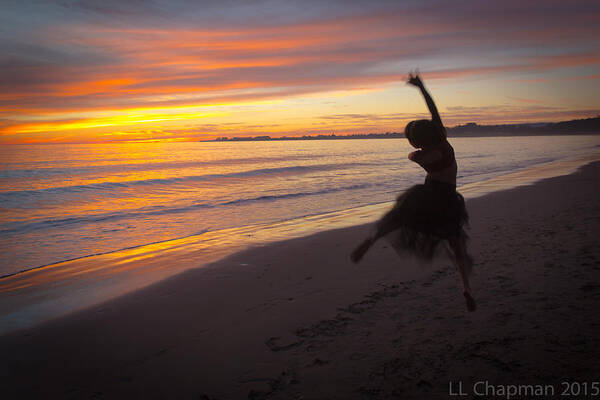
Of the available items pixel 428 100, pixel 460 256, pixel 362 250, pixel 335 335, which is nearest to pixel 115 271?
pixel 335 335

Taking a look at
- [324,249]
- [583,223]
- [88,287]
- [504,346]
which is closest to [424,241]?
[504,346]

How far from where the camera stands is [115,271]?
7207mm

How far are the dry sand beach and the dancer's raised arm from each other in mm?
1983

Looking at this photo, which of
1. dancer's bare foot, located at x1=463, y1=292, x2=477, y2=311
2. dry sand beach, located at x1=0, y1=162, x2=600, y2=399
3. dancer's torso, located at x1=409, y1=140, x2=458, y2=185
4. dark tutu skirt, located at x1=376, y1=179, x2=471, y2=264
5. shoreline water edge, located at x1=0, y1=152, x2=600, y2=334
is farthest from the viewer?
shoreline water edge, located at x1=0, y1=152, x2=600, y2=334

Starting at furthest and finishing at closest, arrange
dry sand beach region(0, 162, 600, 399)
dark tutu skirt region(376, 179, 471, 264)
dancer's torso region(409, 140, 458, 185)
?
dark tutu skirt region(376, 179, 471, 264), dancer's torso region(409, 140, 458, 185), dry sand beach region(0, 162, 600, 399)

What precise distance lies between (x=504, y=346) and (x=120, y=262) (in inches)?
278

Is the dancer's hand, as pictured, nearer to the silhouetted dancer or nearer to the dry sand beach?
the silhouetted dancer

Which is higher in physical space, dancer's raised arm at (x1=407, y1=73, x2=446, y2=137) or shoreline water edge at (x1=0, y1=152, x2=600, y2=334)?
dancer's raised arm at (x1=407, y1=73, x2=446, y2=137)

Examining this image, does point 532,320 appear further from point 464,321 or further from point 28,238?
point 28,238

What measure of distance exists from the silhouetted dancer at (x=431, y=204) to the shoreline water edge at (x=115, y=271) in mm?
4303

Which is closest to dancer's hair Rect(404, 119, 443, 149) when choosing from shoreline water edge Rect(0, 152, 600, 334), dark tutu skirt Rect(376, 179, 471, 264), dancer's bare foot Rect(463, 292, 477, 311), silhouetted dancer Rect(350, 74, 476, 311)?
silhouetted dancer Rect(350, 74, 476, 311)

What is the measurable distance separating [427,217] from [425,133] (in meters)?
0.79

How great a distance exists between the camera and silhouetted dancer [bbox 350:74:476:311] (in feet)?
11.6

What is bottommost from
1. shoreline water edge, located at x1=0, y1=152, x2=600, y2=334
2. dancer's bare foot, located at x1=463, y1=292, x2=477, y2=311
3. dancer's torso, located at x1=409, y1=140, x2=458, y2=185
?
shoreline water edge, located at x1=0, y1=152, x2=600, y2=334
